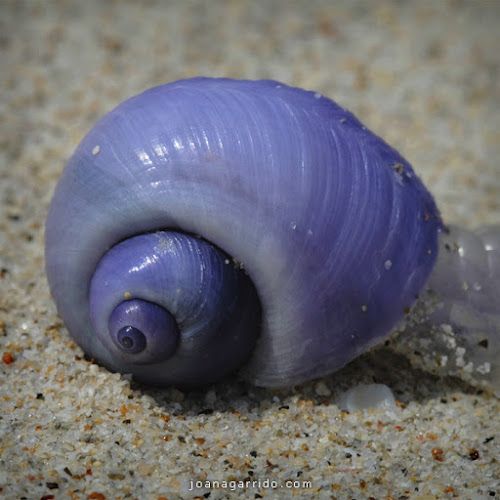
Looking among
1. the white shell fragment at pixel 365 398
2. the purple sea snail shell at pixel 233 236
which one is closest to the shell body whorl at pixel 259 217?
the purple sea snail shell at pixel 233 236

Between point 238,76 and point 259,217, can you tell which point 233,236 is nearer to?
point 259,217

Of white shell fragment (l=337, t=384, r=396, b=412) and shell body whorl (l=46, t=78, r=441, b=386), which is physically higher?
shell body whorl (l=46, t=78, r=441, b=386)

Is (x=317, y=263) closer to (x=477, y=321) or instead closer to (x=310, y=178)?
(x=310, y=178)

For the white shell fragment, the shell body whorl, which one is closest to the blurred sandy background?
the white shell fragment

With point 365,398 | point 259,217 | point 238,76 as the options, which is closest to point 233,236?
point 259,217

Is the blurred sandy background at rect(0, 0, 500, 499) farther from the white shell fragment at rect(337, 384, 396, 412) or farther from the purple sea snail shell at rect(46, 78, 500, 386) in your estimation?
the purple sea snail shell at rect(46, 78, 500, 386)
